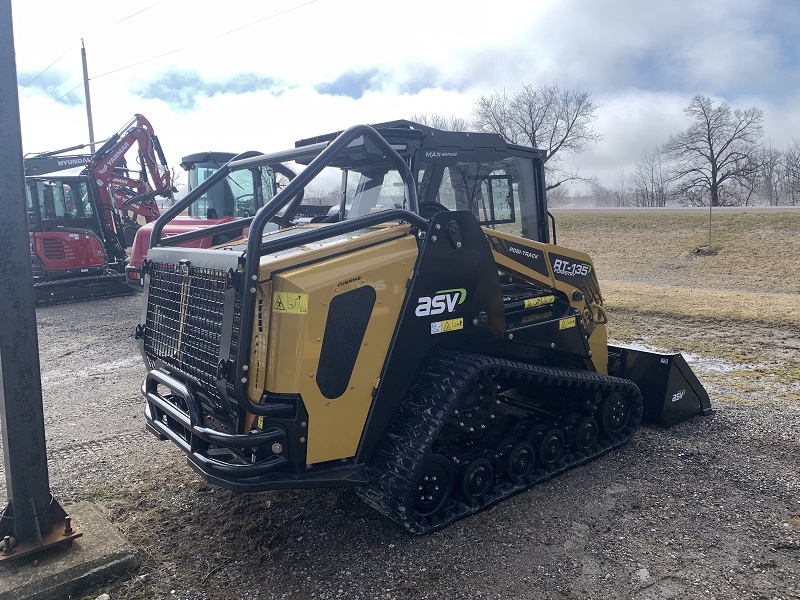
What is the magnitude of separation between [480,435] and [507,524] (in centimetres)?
60

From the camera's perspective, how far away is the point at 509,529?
13.0ft

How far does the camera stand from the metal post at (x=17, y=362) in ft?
11.3

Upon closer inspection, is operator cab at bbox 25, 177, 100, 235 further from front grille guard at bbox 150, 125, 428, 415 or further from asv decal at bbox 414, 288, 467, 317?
asv decal at bbox 414, 288, 467, 317

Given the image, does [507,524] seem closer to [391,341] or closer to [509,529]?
[509,529]

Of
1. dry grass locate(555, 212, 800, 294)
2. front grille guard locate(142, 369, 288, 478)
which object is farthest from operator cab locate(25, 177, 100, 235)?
dry grass locate(555, 212, 800, 294)

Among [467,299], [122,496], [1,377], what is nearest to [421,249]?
[467,299]

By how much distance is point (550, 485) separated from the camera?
4.55 m

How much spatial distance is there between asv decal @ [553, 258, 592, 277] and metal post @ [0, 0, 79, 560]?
3.59m

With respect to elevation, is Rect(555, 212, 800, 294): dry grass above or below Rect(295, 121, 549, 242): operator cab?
below

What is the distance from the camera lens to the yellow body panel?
11.0 ft

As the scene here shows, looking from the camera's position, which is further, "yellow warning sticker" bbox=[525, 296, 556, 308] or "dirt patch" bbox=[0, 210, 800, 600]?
"yellow warning sticker" bbox=[525, 296, 556, 308]

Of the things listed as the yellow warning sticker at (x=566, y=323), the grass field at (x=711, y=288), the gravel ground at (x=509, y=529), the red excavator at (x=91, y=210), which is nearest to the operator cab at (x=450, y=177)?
the yellow warning sticker at (x=566, y=323)

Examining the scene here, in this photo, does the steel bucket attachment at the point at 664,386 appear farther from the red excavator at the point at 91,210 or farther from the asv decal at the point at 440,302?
the red excavator at the point at 91,210

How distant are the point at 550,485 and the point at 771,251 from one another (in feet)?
64.8
